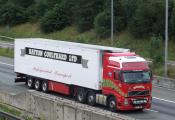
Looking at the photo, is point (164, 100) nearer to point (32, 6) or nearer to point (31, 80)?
point (31, 80)

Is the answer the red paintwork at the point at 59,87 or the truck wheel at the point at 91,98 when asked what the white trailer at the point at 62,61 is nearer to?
the red paintwork at the point at 59,87

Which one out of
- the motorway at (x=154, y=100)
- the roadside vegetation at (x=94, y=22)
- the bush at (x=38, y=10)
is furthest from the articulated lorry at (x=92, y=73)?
the bush at (x=38, y=10)

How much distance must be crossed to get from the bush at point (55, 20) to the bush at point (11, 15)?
850cm

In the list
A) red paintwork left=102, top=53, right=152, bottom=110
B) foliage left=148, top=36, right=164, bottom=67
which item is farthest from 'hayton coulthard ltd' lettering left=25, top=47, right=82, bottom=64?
foliage left=148, top=36, right=164, bottom=67

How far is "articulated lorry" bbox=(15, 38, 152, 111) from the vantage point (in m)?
27.1

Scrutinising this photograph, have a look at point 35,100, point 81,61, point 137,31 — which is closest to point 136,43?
point 137,31

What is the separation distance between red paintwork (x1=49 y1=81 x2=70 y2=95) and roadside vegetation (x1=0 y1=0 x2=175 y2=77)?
11.3 m

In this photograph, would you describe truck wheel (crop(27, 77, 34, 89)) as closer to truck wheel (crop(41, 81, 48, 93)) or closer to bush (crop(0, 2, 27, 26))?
truck wheel (crop(41, 81, 48, 93))

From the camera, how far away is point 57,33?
70125 millimetres

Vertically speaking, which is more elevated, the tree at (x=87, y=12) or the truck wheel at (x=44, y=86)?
the tree at (x=87, y=12)

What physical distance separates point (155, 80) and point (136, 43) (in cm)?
1541

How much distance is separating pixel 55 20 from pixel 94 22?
11.3 meters

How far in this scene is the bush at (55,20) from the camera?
235 ft

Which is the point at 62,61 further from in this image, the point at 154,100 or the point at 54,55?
the point at 154,100
